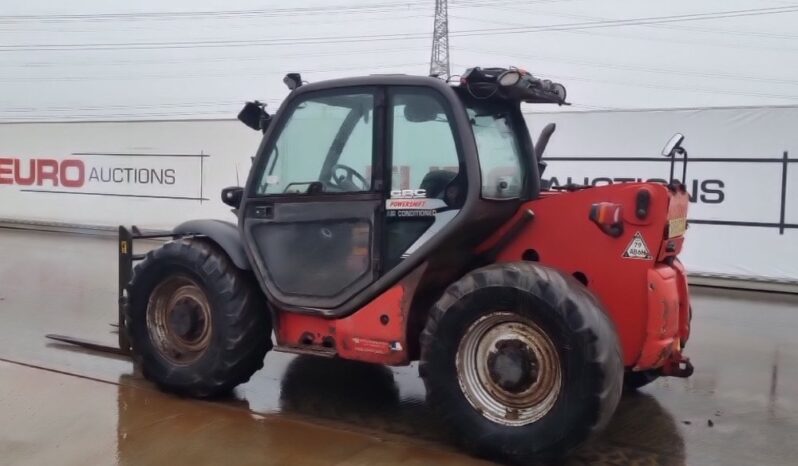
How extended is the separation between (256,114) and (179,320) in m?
1.55

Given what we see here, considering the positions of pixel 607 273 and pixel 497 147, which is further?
pixel 497 147

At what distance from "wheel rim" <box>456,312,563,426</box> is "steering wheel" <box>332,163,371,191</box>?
3.98ft

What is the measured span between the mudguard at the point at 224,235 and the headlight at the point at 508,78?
81.8 inches

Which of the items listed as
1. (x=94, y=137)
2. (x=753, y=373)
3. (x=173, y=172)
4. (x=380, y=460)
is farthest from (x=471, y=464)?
(x=94, y=137)

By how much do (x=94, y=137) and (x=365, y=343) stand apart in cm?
1487

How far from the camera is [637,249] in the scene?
4.51m

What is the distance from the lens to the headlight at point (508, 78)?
185 inches

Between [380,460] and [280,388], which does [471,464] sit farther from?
[280,388]

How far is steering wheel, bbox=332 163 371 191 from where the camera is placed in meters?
5.02

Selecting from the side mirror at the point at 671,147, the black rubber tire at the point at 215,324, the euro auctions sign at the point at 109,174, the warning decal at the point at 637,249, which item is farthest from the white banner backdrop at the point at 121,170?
the warning decal at the point at 637,249

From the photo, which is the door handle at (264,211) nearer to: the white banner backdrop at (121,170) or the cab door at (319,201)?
the cab door at (319,201)

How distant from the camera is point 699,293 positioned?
36.7 ft

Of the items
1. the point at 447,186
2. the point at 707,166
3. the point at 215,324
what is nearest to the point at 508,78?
the point at 447,186

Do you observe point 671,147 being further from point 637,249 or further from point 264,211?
point 264,211
